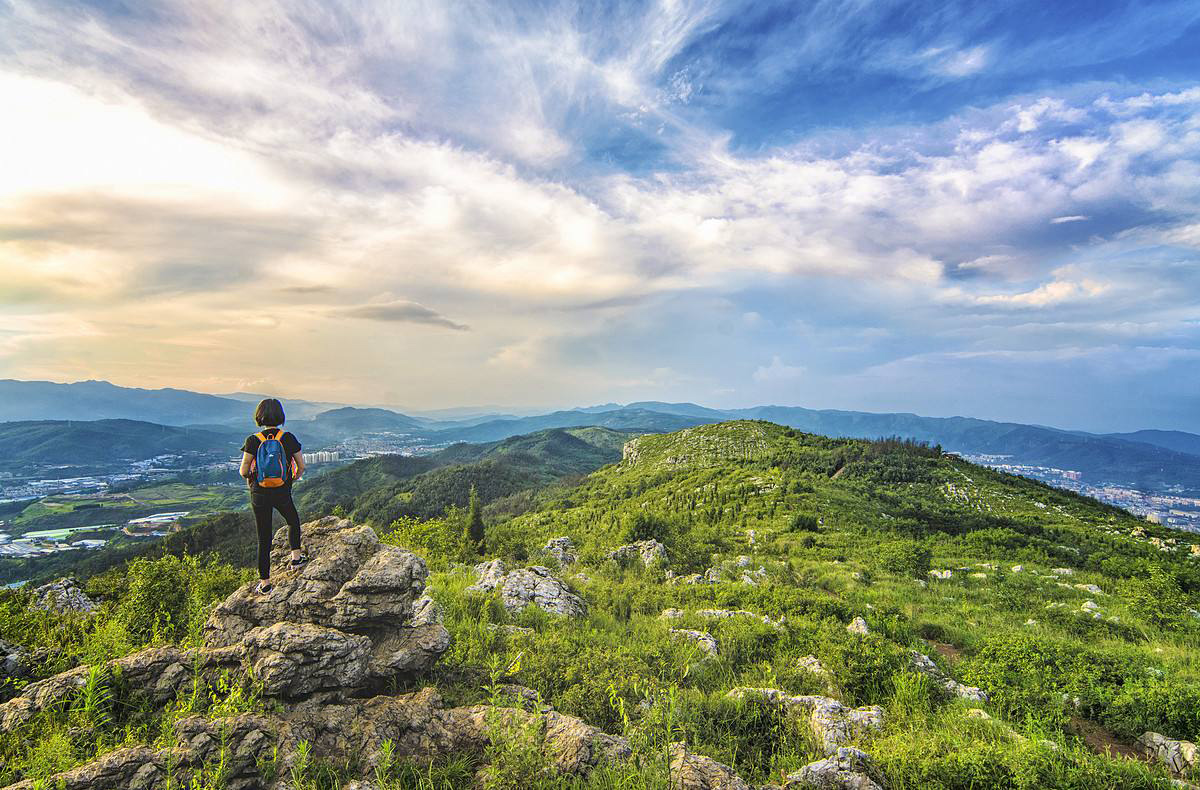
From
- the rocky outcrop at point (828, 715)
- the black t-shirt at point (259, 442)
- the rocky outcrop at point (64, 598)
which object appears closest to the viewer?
the rocky outcrop at point (828, 715)

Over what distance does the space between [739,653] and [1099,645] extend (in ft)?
38.3

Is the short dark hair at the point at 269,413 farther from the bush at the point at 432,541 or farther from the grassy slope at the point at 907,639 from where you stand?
the bush at the point at 432,541

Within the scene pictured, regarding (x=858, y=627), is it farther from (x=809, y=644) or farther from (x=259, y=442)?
(x=259, y=442)

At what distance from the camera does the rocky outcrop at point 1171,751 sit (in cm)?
737

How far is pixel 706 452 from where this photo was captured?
8450 centimetres

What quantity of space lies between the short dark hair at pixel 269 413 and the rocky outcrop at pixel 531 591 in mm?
7893

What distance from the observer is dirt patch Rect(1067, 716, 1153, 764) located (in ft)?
26.1

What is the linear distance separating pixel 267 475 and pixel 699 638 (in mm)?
10726

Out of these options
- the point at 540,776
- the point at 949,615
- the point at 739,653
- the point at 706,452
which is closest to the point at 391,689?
the point at 540,776

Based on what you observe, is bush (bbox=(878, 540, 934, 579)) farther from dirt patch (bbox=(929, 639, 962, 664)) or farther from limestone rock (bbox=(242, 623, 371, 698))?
limestone rock (bbox=(242, 623, 371, 698))

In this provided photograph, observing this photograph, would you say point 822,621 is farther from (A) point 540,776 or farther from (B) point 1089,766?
(A) point 540,776

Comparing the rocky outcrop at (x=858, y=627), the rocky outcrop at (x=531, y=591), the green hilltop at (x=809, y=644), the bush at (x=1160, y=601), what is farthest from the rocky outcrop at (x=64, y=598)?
the bush at (x=1160, y=601)

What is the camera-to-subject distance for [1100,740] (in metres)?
8.38

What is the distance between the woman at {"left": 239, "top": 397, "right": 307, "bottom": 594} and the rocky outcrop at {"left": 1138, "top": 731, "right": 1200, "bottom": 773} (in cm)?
1568
